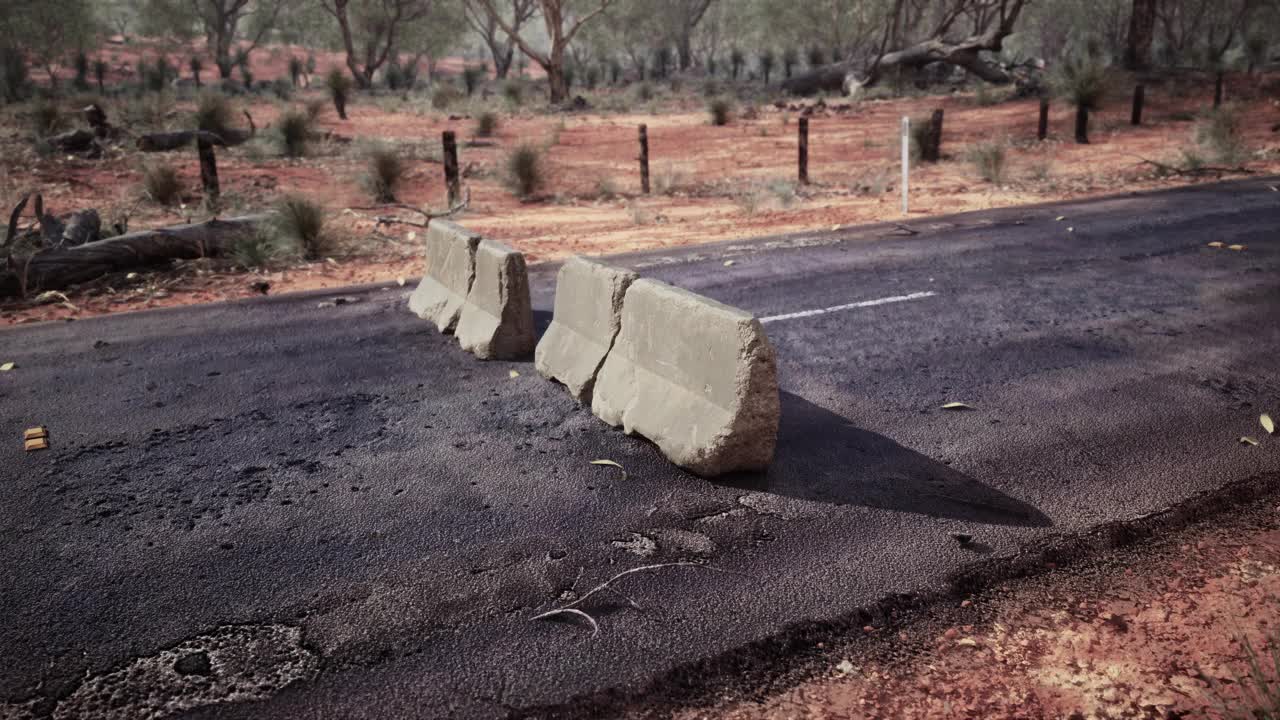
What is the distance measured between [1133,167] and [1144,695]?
54.0ft

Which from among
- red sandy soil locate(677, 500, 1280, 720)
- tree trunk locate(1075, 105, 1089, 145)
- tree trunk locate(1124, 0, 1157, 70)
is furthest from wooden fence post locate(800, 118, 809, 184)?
tree trunk locate(1124, 0, 1157, 70)

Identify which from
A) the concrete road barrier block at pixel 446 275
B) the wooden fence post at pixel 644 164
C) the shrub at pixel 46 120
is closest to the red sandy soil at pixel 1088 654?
the concrete road barrier block at pixel 446 275

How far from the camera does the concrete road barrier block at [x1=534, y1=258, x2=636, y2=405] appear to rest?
5402 mm

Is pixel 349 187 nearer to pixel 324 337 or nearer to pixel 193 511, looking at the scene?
pixel 324 337

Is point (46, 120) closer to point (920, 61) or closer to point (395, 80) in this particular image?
point (395, 80)

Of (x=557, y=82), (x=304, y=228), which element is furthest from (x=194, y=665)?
(x=557, y=82)

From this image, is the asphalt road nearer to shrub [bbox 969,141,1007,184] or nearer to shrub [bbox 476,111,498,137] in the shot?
shrub [bbox 969,141,1007,184]

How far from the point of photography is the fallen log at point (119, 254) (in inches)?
353

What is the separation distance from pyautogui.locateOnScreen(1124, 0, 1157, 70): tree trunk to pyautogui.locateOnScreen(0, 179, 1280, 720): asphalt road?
2591cm

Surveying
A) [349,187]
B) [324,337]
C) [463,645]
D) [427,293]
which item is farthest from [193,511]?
[349,187]

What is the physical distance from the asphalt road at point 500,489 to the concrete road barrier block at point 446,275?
0.27 meters

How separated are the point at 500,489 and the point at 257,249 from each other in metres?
7.04

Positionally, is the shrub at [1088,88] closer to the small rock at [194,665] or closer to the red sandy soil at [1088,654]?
the red sandy soil at [1088,654]

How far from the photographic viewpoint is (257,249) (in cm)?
1023
